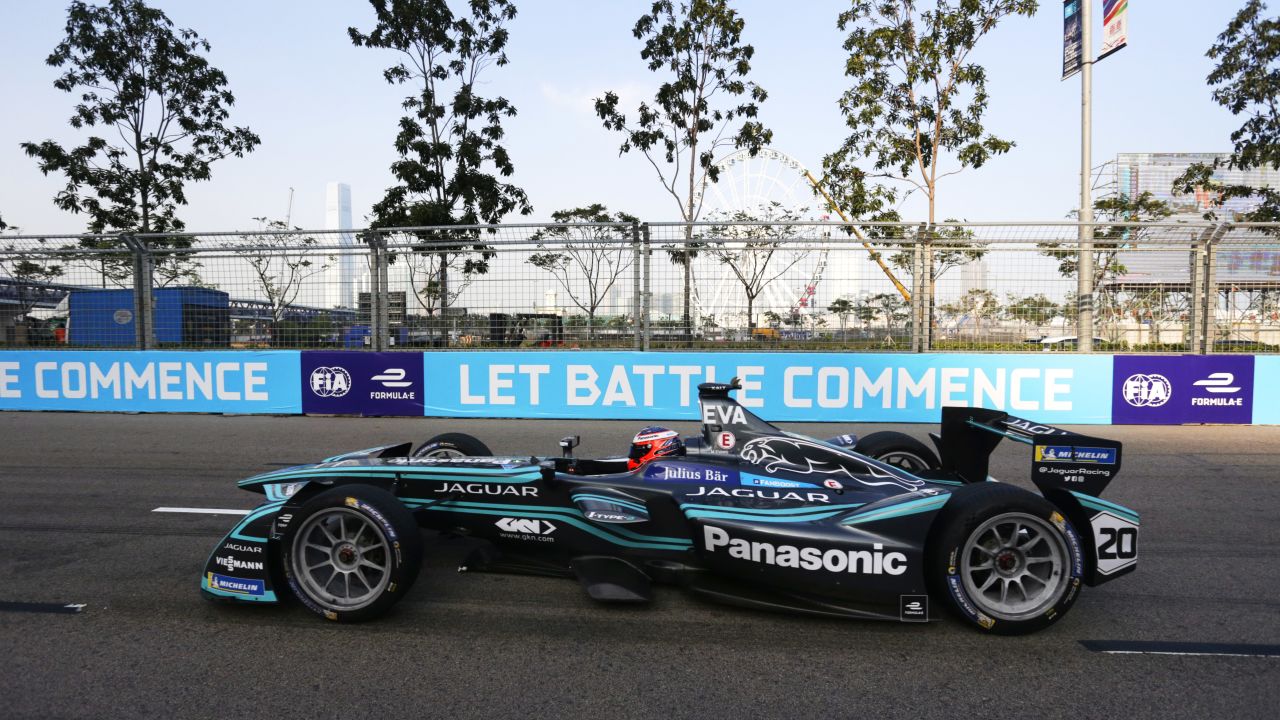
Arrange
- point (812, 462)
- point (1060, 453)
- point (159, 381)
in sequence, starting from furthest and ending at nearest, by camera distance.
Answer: point (159, 381), point (812, 462), point (1060, 453)

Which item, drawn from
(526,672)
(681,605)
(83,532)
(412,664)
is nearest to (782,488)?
(681,605)

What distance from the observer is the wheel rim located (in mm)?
5006

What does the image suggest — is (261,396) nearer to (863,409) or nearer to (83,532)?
(83,532)

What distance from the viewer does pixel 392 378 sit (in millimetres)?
10961

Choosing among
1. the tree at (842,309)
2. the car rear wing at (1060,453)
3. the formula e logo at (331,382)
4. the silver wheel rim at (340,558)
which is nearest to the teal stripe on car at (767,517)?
the car rear wing at (1060,453)

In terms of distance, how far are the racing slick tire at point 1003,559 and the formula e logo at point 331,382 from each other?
933cm

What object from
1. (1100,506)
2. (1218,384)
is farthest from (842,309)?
(1100,506)

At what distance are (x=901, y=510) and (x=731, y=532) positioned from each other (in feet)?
2.48

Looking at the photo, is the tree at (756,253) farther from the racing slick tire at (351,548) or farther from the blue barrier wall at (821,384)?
the racing slick tire at (351,548)

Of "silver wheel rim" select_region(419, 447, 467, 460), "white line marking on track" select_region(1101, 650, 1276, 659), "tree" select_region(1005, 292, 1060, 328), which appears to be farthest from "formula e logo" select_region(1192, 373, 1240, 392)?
"silver wheel rim" select_region(419, 447, 467, 460)

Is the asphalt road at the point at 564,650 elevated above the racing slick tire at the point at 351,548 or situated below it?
below

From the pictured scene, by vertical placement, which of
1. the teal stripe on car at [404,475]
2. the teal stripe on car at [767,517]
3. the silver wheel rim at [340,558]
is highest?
the teal stripe on car at [404,475]

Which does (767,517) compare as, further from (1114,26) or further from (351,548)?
(1114,26)

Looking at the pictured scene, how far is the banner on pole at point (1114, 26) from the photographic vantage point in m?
13.3
